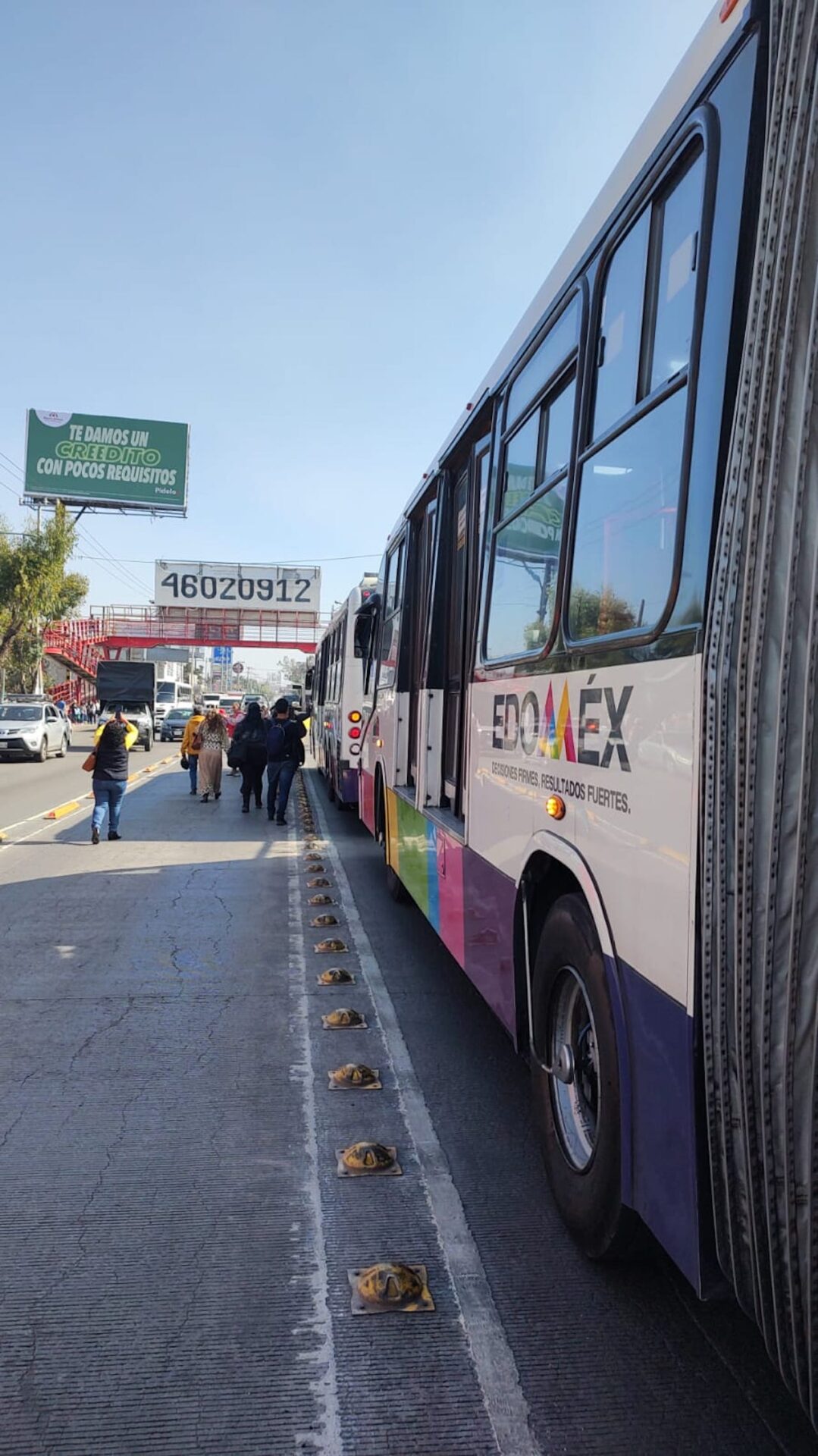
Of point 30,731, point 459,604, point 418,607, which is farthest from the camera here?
point 30,731

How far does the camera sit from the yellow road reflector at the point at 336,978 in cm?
646

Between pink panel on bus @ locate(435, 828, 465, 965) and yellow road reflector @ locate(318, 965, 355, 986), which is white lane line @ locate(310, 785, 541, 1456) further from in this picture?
yellow road reflector @ locate(318, 965, 355, 986)

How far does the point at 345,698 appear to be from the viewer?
13953mm

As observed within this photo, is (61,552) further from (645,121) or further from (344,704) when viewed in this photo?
(645,121)

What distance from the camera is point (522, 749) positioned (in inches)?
153

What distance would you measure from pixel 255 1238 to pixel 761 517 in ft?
9.16

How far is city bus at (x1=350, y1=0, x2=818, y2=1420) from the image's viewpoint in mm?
1965

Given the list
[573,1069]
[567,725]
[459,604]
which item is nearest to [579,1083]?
[573,1069]

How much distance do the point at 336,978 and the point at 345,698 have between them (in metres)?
7.74

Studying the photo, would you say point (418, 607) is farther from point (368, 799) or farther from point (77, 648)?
point (77, 648)

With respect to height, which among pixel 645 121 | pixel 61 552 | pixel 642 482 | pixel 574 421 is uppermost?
pixel 61 552

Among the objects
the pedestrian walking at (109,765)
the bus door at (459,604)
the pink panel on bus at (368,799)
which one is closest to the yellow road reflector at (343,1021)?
the bus door at (459,604)

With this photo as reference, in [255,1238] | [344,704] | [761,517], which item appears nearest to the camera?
[761,517]

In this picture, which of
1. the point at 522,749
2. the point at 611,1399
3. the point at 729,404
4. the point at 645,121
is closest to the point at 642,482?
the point at 729,404
